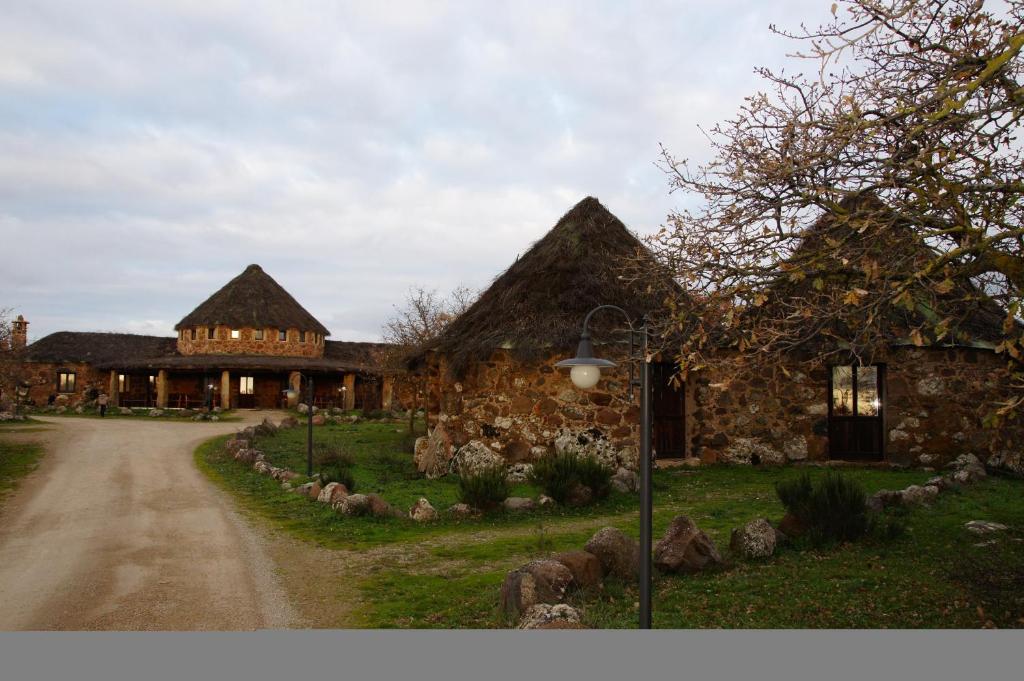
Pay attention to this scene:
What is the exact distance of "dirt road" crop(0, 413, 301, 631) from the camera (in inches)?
245

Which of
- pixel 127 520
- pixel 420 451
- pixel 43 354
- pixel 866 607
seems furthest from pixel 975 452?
pixel 43 354

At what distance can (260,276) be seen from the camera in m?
40.8

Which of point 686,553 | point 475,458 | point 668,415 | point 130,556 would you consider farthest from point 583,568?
point 668,415

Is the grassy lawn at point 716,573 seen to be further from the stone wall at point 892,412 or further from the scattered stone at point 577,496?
the stone wall at point 892,412

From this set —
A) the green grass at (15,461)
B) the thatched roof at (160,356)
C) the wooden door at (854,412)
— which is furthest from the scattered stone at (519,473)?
the thatched roof at (160,356)

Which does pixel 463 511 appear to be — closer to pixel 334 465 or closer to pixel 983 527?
pixel 334 465

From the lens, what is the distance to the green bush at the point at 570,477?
11.0 metres

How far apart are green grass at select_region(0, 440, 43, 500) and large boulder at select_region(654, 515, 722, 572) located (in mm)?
11815

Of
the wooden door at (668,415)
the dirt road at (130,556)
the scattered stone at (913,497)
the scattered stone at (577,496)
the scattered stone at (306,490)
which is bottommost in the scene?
the dirt road at (130,556)

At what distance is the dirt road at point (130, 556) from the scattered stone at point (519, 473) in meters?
4.93

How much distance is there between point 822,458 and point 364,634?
11776 mm

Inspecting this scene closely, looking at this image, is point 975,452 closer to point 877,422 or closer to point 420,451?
point 877,422

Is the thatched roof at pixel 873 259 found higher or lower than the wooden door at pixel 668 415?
higher

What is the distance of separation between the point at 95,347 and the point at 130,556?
36974 millimetres
